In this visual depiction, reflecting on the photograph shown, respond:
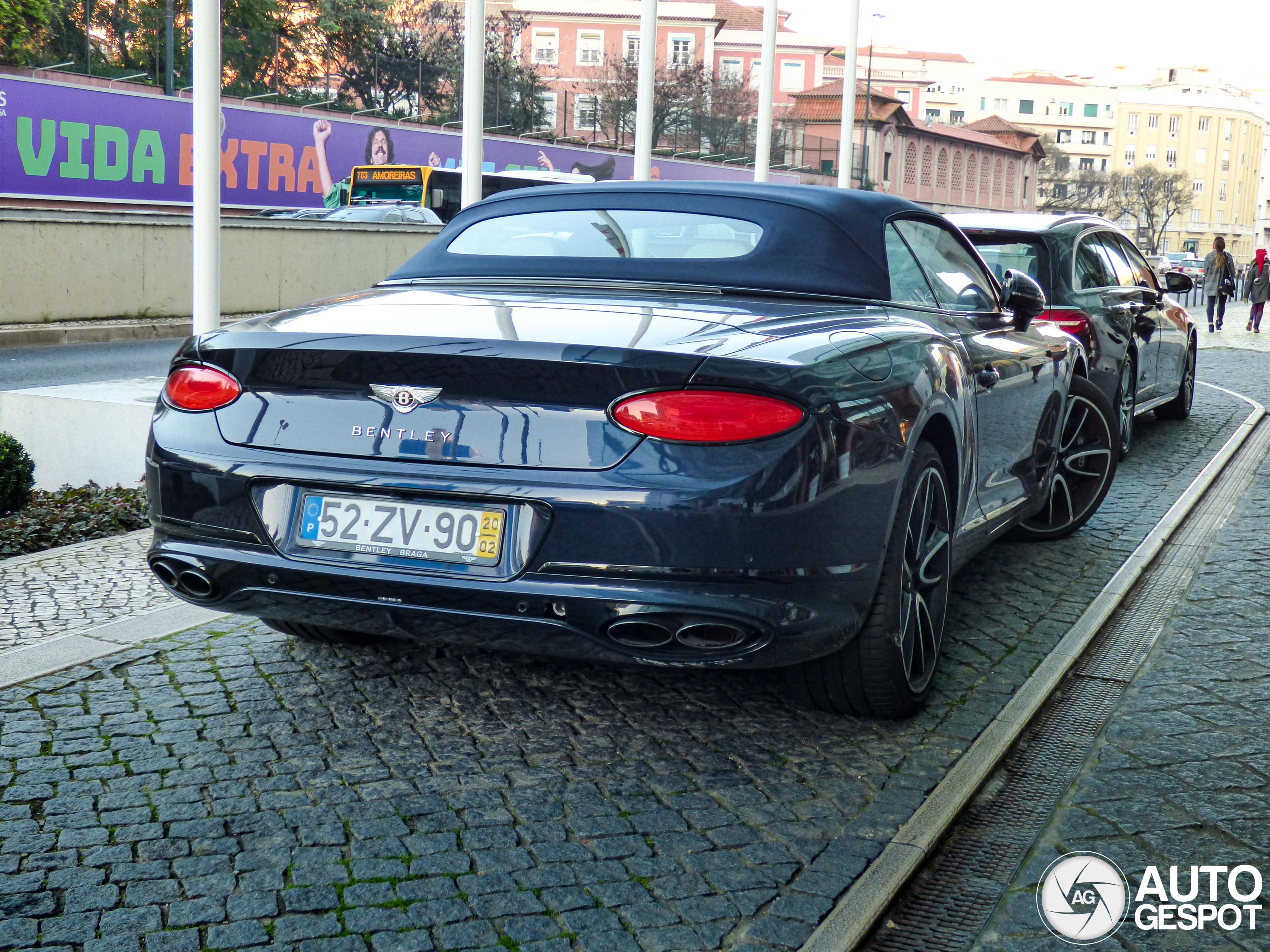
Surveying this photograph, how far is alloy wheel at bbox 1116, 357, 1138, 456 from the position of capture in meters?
8.95

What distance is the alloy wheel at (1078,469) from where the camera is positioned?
21.4ft

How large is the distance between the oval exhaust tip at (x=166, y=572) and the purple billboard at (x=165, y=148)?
1907 centimetres

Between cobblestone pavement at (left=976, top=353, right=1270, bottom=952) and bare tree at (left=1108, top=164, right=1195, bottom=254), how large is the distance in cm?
12189

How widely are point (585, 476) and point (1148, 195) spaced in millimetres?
126723

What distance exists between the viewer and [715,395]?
3166mm

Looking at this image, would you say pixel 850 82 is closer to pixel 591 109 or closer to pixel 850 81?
pixel 850 81

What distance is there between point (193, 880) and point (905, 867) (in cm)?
145

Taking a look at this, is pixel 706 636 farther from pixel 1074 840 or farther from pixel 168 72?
pixel 168 72

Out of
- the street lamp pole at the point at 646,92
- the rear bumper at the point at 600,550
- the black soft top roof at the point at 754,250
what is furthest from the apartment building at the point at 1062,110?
the rear bumper at the point at 600,550

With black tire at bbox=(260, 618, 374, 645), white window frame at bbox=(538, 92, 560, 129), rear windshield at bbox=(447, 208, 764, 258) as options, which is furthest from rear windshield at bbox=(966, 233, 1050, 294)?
white window frame at bbox=(538, 92, 560, 129)

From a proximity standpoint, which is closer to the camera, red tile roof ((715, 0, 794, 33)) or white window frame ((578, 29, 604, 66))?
white window frame ((578, 29, 604, 66))

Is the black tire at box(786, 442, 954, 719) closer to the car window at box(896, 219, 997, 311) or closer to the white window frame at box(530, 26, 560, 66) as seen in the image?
the car window at box(896, 219, 997, 311)

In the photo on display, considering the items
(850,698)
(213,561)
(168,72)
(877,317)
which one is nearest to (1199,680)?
(850,698)

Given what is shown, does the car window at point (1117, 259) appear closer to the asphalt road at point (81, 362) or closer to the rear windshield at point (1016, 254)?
the rear windshield at point (1016, 254)
